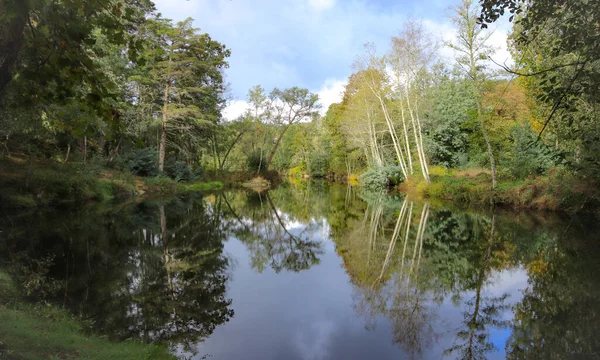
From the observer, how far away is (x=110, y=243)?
36.2 feet

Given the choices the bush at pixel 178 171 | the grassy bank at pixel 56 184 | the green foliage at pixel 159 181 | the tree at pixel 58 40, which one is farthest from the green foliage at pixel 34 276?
the bush at pixel 178 171

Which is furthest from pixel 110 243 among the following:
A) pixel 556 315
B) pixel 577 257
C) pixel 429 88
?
pixel 429 88

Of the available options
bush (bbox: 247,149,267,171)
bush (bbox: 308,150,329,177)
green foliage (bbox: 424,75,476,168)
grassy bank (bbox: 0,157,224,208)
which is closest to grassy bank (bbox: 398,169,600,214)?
green foliage (bbox: 424,75,476,168)

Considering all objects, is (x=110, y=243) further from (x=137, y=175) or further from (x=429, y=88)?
(x=429, y=88)

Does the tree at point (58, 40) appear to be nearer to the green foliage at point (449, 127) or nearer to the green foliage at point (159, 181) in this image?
the green foliage at point (159, 181)

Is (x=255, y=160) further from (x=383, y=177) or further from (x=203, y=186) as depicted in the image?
(x=383, y=177)

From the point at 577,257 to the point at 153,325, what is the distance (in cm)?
1027

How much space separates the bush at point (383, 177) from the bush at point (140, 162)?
18909 mm

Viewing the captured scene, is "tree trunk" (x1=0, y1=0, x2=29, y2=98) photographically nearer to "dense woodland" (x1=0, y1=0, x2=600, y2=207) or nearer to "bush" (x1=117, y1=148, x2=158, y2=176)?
"dense woodland" (x1=0, y1=0, x2=600, y2=207)

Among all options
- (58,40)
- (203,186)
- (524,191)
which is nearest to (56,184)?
(203,186)

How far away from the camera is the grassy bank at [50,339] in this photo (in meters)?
3.64

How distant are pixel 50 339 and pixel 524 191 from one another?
1986cm

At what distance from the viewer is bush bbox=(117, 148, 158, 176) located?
24.9 meters

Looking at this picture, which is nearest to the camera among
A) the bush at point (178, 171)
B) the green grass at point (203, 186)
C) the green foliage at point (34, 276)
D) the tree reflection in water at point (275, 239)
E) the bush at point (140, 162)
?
the green foliage at point (34, 276)
